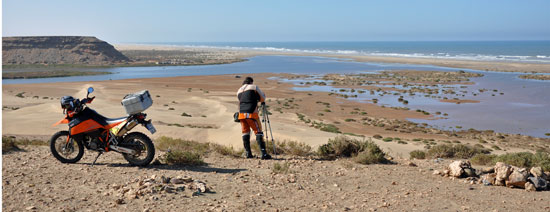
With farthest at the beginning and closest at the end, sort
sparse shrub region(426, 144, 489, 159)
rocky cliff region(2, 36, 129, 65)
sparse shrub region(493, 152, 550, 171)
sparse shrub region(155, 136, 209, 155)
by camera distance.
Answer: rocky cliff region(2, 36, 129, 65)
sparse shrub region(426, 144, 489, 159)
sparse shrub region(155, 136, 209, 155)
sparse shrub region(493, 152, 550, 171)

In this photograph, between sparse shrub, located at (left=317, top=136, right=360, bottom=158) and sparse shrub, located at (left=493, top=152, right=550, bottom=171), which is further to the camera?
sparse shrub, located at (left=317, top=136, right=360, bottom=158)

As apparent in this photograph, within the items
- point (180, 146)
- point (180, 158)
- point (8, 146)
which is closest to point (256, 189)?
point (180, 158)

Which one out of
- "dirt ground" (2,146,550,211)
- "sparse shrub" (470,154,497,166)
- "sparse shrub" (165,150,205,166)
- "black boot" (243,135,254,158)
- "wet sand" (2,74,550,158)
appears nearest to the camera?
"dirt ground" (2,146,550,211)

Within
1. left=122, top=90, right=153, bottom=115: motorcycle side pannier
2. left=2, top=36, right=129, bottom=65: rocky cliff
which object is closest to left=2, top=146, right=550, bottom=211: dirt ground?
left=122, top=90, right=153, bottom=115: motorcycle side pannier

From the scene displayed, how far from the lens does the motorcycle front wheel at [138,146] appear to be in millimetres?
7793

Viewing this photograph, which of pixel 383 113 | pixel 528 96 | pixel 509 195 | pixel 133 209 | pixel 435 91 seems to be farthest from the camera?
pixel 435 91

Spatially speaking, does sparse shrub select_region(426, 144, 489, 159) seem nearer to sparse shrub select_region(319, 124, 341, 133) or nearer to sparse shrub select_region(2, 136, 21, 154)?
sparse shrub select_region(2, 136, 21, 154)

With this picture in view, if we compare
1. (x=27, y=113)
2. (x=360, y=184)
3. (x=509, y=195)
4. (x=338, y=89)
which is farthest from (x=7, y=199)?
(x=338, y=89)

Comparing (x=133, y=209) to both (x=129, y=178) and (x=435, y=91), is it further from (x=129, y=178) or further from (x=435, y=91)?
(x=435, y=91)

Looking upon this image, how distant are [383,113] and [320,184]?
21677 millimetres

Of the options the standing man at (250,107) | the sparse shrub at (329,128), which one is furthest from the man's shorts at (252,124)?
the sparse shrub at (329,128)

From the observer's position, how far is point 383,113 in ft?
91.4

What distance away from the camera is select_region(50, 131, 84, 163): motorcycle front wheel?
8.06 m

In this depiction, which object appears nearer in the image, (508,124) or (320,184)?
(320,184)
